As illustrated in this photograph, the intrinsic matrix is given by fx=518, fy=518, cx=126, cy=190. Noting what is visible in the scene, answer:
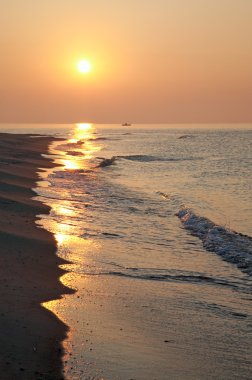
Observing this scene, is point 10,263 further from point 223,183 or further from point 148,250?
point 223,183

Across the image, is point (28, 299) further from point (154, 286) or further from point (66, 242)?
point (66, 242)

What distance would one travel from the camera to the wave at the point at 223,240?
1176 cm

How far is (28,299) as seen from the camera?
7.83 metres

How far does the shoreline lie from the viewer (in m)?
5.68

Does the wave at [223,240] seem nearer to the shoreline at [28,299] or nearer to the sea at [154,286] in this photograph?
the sea at [154,286]

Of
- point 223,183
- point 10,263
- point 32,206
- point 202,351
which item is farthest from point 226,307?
point 223,183

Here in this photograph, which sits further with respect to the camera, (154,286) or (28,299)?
(154,286)

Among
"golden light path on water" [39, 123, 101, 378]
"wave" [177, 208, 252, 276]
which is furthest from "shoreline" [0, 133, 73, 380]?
"wave" [177, 208, 252, 276]

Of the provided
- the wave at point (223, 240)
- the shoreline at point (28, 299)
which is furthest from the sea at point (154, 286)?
the shoreline at point (28, 299)

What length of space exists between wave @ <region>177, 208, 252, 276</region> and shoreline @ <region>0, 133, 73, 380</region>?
13.0 feet

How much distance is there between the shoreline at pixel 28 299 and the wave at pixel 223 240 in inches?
156

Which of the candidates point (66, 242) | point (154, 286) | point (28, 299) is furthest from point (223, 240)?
point (28, 299)

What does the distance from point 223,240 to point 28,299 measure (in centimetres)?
710

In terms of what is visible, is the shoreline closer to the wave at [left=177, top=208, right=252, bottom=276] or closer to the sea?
the sea
